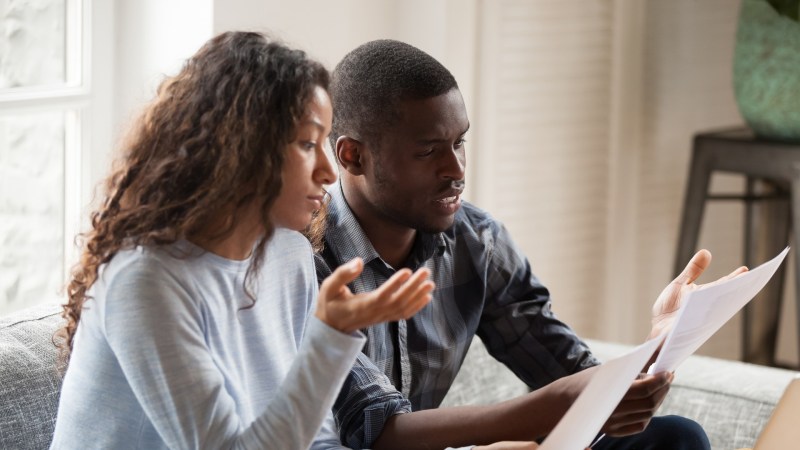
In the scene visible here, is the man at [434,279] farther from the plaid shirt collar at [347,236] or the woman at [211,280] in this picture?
the woman at [211,280]

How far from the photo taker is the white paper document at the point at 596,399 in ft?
3.85

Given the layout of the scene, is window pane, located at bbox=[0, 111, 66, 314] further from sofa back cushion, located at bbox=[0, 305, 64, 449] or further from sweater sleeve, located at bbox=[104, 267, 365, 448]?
sweater sleeve, located at bbox=[104, 267, 365, 448]

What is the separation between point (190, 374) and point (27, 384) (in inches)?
16.1

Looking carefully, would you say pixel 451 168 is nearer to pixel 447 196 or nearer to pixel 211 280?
pixel 447 196

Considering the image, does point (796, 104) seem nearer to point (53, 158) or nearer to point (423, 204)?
point (423, 204)

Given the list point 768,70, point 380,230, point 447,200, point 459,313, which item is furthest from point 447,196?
point 768,70

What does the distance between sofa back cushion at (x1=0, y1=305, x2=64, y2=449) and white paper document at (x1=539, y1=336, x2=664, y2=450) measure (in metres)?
0.62

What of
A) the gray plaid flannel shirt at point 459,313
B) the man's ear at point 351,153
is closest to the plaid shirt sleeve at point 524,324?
the gray plaid flannel shirt at point 459,313

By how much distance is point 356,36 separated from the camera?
2312 mm

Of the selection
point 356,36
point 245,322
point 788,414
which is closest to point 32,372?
point 245,322

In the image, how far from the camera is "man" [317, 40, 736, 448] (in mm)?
1449

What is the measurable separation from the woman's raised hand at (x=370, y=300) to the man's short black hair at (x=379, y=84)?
19.0 inches

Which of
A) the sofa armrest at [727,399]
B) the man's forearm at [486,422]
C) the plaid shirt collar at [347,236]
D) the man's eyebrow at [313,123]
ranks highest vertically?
the man's eyebrow at [313,123]

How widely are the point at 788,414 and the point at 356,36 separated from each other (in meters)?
1.25
